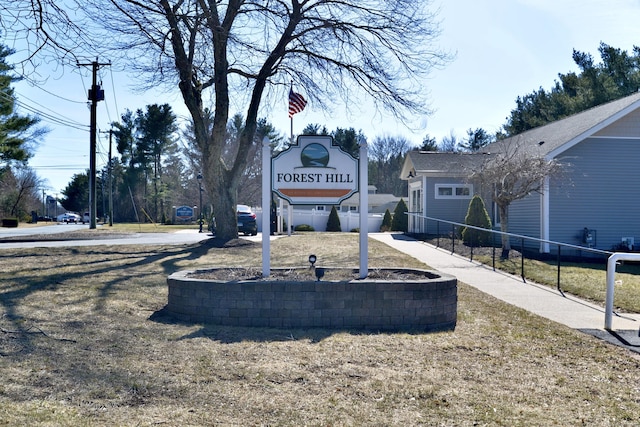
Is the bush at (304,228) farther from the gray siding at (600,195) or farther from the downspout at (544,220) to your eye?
the gray siding at (600,195)

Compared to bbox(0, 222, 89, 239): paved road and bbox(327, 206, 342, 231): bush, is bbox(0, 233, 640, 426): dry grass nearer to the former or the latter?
bbox(0, 222, 89, 239): paved road

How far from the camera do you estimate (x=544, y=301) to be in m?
9.87

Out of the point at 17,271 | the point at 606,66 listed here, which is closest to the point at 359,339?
the point at 17,271

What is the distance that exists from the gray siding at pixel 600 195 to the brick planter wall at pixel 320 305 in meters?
13.2

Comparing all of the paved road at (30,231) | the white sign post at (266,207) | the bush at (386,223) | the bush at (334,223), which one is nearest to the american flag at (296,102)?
the white sign post at (266,207)

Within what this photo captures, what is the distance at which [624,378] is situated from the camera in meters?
5.41

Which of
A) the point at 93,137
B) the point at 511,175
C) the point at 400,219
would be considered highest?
the point at 93,137

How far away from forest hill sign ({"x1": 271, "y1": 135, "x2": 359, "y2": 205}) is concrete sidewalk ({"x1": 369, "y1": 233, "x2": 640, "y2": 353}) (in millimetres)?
3528

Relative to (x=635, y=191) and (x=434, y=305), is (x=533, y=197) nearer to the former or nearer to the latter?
(x=635, y=191)

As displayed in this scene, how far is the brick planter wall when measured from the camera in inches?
281

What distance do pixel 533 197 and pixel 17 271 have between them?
15722mm

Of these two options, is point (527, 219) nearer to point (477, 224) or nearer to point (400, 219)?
point (477, 224)

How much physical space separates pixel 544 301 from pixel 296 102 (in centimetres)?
1048

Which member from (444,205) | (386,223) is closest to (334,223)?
(386,223)
